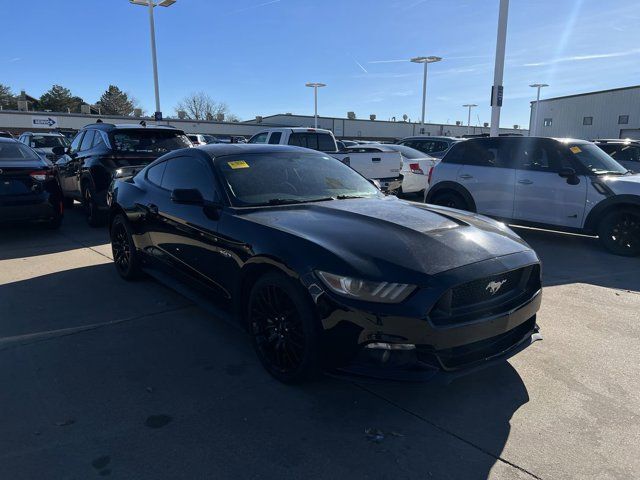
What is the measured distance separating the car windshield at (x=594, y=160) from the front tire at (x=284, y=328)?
237 inches

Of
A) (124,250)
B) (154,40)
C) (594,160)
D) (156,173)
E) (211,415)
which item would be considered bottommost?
(211,415)

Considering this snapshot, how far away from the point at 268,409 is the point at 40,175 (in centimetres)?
649

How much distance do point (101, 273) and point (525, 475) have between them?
17.0 feet

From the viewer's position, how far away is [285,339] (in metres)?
3.12

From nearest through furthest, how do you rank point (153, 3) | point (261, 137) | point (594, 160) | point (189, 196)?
point (189, 196) < point (594, 160) < point (261, 137) < point (153, 3)

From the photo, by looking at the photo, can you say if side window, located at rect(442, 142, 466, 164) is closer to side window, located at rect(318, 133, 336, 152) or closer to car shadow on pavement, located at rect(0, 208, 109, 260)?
side window, located at rect(318, 133, 336, 152)

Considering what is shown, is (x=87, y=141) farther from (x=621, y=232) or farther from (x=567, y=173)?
(x=621, y=232)

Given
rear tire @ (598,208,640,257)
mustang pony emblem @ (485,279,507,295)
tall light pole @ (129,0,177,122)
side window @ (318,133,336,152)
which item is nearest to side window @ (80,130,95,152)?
side window @ (318,133,336,152)

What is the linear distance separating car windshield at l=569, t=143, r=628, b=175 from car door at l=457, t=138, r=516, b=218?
3.17ft

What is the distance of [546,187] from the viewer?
7.33 m

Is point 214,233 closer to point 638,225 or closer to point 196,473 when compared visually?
point 196,473

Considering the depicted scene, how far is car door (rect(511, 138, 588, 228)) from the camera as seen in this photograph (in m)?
7.11

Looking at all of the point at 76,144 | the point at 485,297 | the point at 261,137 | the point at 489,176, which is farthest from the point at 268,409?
the point at 261,137

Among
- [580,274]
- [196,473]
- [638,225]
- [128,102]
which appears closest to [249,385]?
[196,473]
